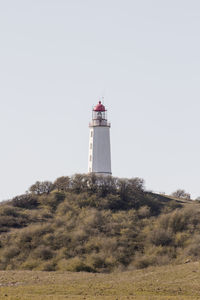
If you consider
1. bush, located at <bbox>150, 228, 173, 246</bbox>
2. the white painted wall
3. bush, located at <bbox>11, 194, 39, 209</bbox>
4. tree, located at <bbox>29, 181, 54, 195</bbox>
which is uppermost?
the white painted wall

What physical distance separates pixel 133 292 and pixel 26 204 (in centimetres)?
3930

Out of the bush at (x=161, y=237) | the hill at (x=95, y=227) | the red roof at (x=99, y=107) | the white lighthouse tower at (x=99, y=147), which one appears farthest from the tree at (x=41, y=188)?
the bush at (x=161, y=237)

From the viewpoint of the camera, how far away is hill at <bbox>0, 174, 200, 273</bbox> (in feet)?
213

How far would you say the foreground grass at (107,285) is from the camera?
42062 mm

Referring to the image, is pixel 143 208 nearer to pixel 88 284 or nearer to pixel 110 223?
pixel 110 223

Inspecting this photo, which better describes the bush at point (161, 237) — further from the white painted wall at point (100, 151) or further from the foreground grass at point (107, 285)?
the white painted wall at point (100, 151)

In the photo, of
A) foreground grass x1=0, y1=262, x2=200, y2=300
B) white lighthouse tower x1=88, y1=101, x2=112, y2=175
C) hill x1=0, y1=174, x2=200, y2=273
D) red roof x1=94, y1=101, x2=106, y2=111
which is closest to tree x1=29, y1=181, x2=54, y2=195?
hill x1=0, y1=174, x2=200, y2=273

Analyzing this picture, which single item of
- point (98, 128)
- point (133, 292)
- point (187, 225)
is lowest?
point (133, 292)

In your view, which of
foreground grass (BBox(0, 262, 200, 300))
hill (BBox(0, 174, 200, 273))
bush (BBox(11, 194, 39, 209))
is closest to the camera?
foreground grass (BBox(0, 262, 200, 300))

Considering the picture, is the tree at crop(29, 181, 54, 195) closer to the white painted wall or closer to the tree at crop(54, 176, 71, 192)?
the tree at crop(54, 176, 71, 192)

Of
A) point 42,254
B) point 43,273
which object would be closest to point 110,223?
point 42,254

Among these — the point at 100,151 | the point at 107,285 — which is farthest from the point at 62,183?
the point at 107,285

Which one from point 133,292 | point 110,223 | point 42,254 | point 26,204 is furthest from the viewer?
point 26,204

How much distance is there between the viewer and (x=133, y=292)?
44062 millimetres
